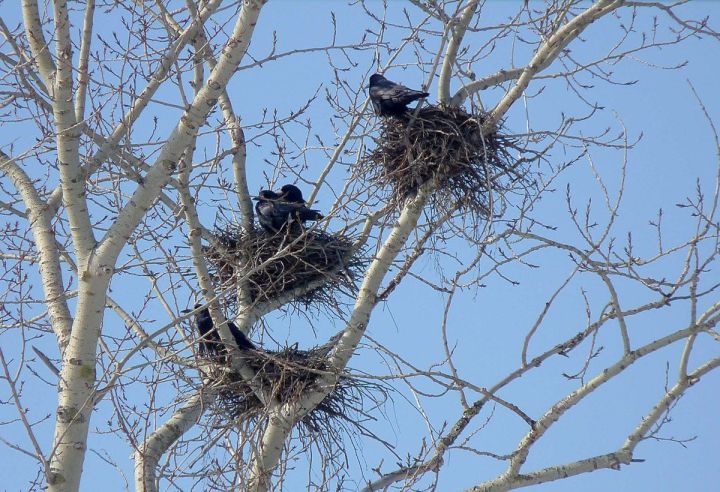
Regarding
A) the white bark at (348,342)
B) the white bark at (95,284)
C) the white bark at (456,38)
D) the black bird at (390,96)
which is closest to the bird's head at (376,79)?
the black bird at (390,96)

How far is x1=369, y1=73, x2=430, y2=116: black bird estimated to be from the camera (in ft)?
21.5

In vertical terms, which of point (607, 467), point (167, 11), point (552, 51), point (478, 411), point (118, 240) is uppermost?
point (167, 11)

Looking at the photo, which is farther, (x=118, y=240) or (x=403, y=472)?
(x=403, y=472)

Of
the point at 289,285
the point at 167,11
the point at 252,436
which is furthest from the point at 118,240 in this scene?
the point at 289,285

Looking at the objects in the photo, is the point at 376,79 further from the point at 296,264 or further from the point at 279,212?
the point at 296,264

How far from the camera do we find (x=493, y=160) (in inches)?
245

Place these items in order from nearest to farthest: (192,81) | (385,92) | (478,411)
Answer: (478,411)
(192,81)
(385,92)

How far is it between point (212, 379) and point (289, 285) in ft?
3.61

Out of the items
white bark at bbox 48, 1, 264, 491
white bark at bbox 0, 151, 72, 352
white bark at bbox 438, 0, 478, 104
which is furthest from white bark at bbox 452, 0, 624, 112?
white bark at bbox 0, 151, 72, 352

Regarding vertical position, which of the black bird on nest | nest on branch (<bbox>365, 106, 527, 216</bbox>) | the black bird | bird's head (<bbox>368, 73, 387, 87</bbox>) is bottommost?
nest on branch (<bbox>365, 106, 527, 216</bbox>)

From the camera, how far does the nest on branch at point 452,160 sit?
609 centimetres

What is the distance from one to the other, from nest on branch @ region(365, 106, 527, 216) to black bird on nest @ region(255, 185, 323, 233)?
100cm

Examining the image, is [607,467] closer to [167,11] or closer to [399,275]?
[399,275]

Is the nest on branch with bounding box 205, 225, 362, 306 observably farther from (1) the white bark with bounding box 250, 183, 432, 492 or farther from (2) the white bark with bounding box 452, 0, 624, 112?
(2) the white bark with bounding box 452, 0, 624, 112
